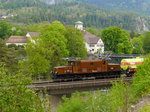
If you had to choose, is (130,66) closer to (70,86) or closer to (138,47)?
(70,86)

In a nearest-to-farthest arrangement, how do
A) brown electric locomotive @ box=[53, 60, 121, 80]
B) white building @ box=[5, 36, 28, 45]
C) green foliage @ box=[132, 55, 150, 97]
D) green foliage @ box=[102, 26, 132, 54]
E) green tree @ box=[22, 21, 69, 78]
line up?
green foliage @ box=[132, 55, 150, 97], brown electric locomotive @ box=[53, 60, 121, 80], green tree @ box=[22, 21, 69, 78], green foliage @ box=[102, 26, 132, 54], white building @ box=[5, 36, 28, 45]

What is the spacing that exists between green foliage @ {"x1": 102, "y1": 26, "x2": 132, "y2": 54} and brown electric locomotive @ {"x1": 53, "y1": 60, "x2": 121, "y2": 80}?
1091 inches

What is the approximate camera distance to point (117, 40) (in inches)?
2510

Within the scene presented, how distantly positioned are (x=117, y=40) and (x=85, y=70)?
32173mm

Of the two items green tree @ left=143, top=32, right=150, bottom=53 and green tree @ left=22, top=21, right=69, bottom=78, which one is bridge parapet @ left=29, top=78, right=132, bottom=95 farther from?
green tree @ left=143, top=32, right=150, bottom=53

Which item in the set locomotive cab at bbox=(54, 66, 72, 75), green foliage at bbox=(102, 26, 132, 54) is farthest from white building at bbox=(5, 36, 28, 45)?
locomotive cab at bbox=(54, 66, 72, 75)

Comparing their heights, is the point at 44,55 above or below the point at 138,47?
above

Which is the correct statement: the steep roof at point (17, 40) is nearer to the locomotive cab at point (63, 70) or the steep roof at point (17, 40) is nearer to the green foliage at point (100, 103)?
the locomotive cab at point (63, 70)

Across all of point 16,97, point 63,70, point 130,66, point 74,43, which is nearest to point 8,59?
point 63,70

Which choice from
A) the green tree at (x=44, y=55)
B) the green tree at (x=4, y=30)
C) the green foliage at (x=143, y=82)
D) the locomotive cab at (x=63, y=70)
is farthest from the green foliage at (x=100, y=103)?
the green tree at (x=4, y=30)

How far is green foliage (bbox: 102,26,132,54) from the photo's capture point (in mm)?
62156

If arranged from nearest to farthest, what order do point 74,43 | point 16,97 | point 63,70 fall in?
point 16,97 < point 63,70 < point 74,43

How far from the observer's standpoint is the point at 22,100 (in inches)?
488

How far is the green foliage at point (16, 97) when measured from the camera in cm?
1187
